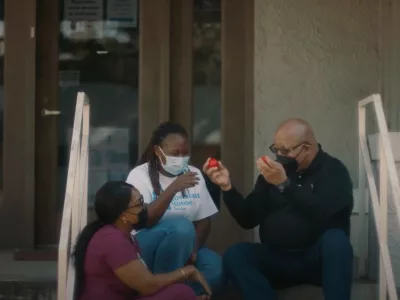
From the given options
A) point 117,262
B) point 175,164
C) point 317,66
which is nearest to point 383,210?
point 175,164

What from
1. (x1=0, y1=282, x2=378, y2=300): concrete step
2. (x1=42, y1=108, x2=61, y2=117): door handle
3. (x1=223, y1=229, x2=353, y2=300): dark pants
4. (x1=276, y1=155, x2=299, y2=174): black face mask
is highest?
(x1=42, y1=108, x2=61, y2=117): door handle

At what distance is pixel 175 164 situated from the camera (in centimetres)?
517

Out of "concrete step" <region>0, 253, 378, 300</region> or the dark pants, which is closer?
the dark pants

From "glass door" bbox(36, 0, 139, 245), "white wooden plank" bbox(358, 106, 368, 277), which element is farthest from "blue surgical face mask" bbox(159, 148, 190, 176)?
"glass door" bbox(36, 0, 139, 245)

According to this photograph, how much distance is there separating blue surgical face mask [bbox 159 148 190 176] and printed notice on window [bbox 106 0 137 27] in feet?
6.09

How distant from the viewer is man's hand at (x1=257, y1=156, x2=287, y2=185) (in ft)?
15.6

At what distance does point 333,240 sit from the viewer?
187 inches

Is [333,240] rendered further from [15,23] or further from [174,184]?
[15,23]

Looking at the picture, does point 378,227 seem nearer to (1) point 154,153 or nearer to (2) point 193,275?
(2) point 193,275

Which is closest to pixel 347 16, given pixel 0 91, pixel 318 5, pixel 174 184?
pixel 318 5

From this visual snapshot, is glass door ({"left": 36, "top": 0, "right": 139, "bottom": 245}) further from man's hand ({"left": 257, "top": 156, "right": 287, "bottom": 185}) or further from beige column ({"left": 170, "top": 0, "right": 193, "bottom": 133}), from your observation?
man's hand ({"left": 257, "top": 156, "right": 287, "bottom": 185})

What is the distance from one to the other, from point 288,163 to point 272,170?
0.27 metres

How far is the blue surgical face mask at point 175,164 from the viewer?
5168mm

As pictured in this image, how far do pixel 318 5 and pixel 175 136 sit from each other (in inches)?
68.3
